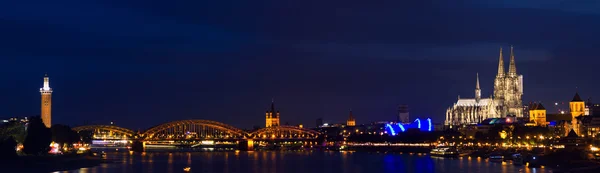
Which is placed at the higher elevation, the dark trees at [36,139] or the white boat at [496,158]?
the dark trees at [36,139]

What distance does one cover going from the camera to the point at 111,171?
329 ft

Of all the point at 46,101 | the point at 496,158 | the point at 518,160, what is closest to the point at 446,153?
the point at 496,158

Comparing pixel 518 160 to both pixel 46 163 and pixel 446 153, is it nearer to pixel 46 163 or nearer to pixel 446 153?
pixel 446 153

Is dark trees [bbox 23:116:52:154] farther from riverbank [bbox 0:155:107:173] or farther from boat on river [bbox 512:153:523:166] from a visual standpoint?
boat on river [bbox 512:153:523:166]

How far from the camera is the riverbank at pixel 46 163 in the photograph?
3593 inches

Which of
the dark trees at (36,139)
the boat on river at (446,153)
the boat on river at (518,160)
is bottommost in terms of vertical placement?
the boat on river at (518,160)

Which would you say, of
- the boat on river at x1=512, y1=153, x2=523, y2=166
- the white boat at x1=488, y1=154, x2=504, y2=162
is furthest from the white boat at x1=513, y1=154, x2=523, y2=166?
the white boat at x1=488, y1=154, x2=504, y2=162

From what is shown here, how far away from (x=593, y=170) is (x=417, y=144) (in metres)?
108

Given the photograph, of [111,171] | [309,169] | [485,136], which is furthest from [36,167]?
[485,136]

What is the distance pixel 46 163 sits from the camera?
10075 cm

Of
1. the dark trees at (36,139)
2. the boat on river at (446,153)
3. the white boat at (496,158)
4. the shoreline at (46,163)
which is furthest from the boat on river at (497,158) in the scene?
the dark trees at (36,139)

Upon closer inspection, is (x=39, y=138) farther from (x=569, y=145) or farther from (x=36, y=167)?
(x=569, y=145)

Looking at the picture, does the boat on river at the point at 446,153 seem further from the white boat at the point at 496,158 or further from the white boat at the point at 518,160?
the white boat at the point at 518,160

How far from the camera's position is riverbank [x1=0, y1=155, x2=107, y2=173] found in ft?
299
